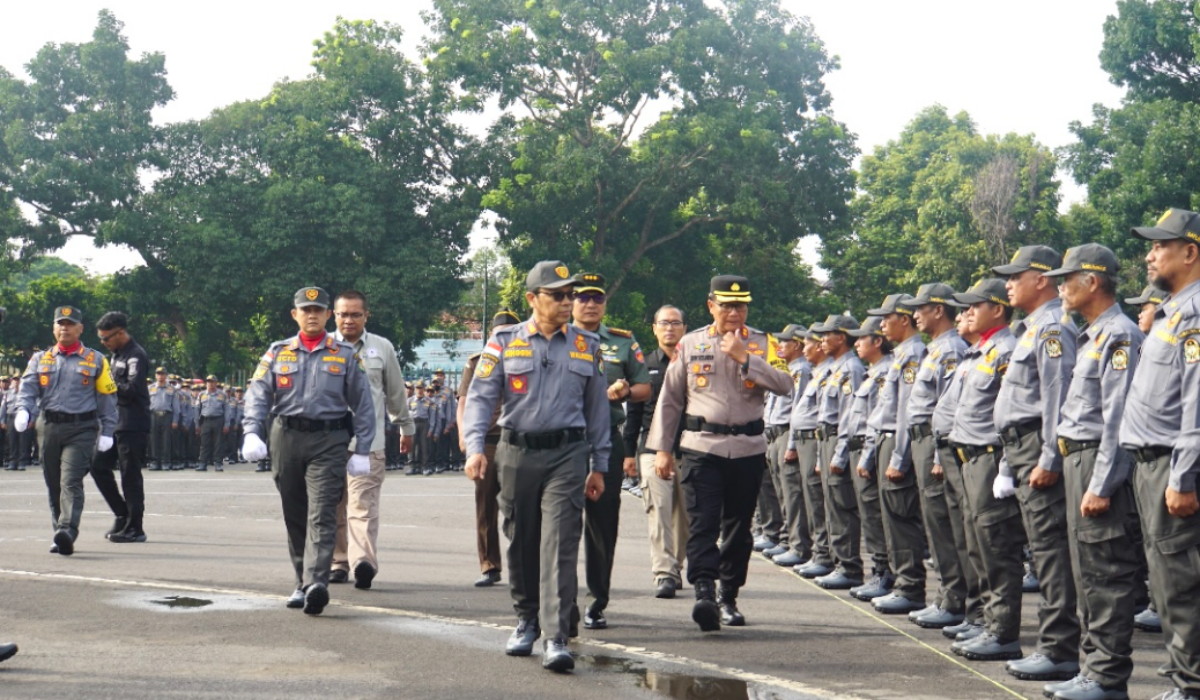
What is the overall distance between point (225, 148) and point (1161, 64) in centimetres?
3039

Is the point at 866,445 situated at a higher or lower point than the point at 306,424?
lower

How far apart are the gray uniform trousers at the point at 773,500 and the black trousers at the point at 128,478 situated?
598 cm

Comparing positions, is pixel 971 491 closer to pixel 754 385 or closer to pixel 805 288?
pixel 754 385

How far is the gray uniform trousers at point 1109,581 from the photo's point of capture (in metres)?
Result: 6.71

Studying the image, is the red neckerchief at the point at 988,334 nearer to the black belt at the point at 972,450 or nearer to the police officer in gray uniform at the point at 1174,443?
the black belt at the point at 972,450

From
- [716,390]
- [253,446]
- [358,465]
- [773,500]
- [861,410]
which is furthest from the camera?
[773,500]

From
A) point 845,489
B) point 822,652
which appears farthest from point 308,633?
point 845,489

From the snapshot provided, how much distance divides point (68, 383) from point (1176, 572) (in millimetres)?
9793

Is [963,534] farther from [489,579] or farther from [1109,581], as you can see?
[489,579]

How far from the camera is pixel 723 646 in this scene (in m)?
8.12

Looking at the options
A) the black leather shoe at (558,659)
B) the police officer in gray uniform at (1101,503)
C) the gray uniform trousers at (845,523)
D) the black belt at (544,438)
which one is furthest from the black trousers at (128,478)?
the police officer in gray uniform at (1101,503)

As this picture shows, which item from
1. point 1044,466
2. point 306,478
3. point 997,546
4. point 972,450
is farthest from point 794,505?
point 1044,466

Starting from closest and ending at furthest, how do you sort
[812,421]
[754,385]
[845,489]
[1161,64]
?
[754,385]
[845,489]
[812,421]
[1161,64]

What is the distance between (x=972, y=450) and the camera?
8258 millimetres
